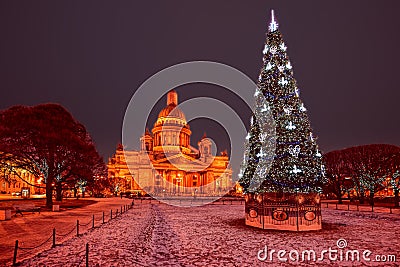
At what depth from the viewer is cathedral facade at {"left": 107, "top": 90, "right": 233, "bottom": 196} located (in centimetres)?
12812

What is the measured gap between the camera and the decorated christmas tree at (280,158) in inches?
883

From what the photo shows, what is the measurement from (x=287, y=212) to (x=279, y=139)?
484 cm

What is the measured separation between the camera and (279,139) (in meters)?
22.9

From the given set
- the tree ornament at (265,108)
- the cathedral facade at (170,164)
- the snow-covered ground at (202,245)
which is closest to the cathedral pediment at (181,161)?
the cathedral facade at (170,164)

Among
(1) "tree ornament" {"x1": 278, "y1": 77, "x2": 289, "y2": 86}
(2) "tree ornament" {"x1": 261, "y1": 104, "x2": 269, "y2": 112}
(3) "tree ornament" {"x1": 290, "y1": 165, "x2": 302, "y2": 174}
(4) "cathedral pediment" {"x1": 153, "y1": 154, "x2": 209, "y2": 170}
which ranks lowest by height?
(3) "tree ornament" {"x1": 290, "y1": 165, "x2": 302, "y2": 174}

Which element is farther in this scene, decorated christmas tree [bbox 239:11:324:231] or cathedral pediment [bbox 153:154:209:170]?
cathedral pediment [bbox 153:154:209:170]

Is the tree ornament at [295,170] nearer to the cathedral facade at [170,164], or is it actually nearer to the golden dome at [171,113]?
the cathedral facade at [170,164]

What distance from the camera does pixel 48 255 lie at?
44.8 ft

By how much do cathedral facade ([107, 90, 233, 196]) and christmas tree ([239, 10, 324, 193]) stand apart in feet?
313

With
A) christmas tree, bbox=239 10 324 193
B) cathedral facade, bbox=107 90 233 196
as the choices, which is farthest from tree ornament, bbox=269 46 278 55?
cathedral facade, bbox=107 90 233 196

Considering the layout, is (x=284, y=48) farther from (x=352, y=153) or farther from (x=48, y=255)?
(x=352, y=153)

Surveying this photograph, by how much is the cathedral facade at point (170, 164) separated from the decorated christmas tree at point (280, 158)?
95.3m

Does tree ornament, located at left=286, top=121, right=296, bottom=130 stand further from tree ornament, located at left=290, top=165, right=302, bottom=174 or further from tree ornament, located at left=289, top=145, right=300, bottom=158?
tree ornament, located at left=290, top=165, right=302, bottom=174

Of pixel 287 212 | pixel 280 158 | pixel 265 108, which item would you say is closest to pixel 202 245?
pixel 287 212
